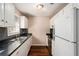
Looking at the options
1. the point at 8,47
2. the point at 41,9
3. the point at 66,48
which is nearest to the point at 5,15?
the point at 8,47

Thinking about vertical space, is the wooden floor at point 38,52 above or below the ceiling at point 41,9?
below

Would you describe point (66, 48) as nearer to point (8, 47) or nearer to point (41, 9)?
point (8, 47)

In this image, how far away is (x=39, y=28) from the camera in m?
7.58

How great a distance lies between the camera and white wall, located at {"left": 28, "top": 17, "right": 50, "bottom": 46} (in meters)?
7.44

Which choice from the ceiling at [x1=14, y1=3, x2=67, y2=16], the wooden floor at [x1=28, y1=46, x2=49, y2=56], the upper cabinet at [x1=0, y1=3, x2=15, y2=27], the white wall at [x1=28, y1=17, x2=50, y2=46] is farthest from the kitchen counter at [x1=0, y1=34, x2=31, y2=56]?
the white wall at [x1=28, y1=17, x2=50, y2=46]

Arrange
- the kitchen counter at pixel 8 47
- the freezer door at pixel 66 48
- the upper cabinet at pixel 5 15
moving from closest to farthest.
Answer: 1. the kitchen counter at pixel 8 47
2. the freezer door at pixel 66 48
3. the upper cabinet at pixel 5 15

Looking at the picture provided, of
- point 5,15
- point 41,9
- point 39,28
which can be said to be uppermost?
point 41,9

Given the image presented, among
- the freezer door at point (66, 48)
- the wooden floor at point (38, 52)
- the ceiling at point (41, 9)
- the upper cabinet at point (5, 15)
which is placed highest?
the ceiling at point (41, 9)

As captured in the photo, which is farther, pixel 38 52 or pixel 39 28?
pixel 39 28

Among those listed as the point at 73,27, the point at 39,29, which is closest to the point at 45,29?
the point at 39,29

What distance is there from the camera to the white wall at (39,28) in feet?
24.4

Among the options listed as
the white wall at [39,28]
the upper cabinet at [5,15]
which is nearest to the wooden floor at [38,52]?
the white wall at [39,28]

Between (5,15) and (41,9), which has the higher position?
(41,9)

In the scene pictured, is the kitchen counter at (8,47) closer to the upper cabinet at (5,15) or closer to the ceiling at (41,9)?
the upper cabinet at (5,15)
